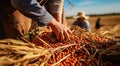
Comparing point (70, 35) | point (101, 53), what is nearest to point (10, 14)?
point (70, 35)

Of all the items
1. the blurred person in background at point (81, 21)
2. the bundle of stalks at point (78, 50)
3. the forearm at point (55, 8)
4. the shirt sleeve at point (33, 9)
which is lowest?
the blurred person in background at point (81, 21)

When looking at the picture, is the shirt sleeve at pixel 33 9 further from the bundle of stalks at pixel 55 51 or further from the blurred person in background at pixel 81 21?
the blurred person in background at pixel 81 21

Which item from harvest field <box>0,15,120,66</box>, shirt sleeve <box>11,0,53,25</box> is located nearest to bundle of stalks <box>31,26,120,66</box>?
harvest field <box>0,15,120,66</box>

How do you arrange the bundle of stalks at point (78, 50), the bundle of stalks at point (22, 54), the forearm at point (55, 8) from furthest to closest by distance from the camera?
1. the forearm at point (55, 8)
2. the bundle of stalks at point (78, 50)
3. the bundle of stalks at point (22, 54)

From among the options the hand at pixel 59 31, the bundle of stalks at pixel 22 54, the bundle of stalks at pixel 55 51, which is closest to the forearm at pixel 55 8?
the bundle of stalks at pixel 55 51

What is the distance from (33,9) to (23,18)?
66 cm

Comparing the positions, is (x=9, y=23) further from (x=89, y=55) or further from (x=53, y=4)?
(x=89, y=55)

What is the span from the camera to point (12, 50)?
3250 millimetres

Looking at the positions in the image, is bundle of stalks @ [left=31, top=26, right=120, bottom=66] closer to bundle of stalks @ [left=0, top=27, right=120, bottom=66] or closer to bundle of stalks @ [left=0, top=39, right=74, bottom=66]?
bundle of stalks @ [left=0, top=27, right=120, bottom=66]

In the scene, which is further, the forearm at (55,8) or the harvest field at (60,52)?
the forearm at (55,8)

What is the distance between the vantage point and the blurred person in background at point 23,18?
386 cm

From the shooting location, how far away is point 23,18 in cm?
448

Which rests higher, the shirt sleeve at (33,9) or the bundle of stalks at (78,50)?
the shirt sleeve at (33,9)

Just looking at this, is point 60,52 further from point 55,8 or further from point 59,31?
point 55,8
